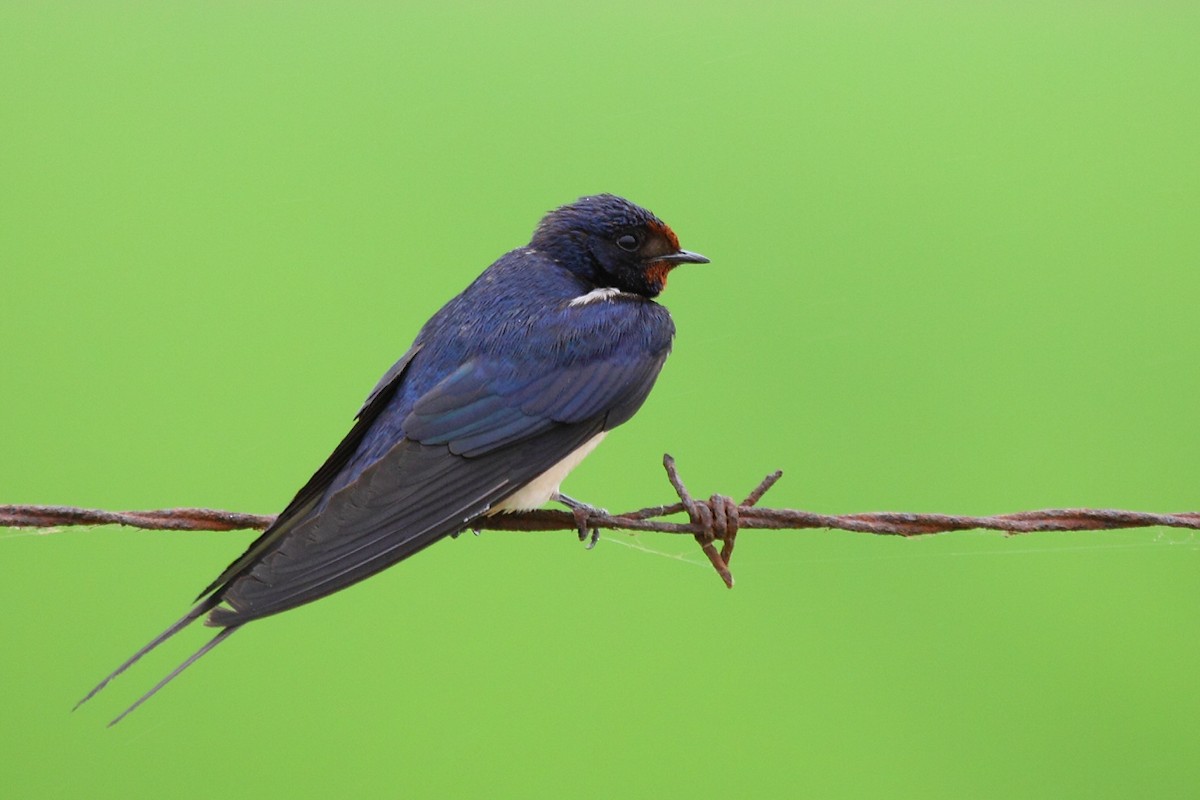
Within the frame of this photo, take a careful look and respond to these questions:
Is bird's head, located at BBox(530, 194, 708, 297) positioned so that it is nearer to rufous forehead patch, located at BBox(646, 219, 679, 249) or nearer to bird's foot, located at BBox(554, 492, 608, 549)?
rufous forehead patch, located at BBox(646, 219, 679, 249)

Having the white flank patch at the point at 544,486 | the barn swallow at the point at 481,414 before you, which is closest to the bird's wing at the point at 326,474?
the barn swallow at the point at 481,414

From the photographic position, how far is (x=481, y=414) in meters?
2.67

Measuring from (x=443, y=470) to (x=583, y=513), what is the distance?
327mm

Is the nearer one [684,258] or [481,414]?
[481,414]

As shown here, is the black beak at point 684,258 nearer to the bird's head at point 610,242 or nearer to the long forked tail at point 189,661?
the bird's head at point 610,242

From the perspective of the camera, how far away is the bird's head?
3.24 meters

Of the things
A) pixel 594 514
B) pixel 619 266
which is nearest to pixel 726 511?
pixel 594 514

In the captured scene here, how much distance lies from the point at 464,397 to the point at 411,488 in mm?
258

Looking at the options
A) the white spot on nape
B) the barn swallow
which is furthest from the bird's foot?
the white spot on nape

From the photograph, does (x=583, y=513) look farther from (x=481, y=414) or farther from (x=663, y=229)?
(x=663, y=229)

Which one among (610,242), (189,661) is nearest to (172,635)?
(189,661)

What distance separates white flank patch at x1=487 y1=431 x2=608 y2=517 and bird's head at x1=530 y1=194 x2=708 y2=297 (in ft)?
1.78

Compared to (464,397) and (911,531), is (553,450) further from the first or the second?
(911,531)

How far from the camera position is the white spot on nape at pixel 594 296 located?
2984 mm
